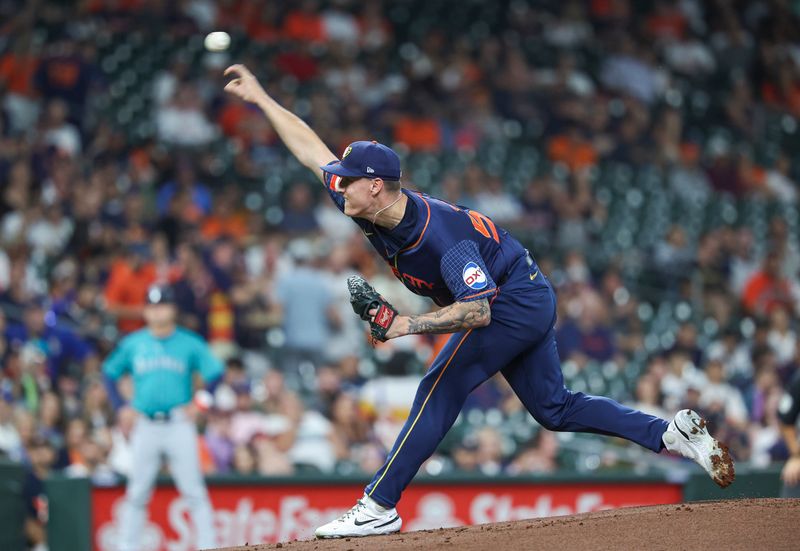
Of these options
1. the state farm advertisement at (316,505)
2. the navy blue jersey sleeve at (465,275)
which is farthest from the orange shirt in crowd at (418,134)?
the navy blue jersey sleeve at (465,275)

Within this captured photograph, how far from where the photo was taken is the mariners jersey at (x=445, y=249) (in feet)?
18.1

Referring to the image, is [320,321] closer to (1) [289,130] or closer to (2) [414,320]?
(1) [289,130]

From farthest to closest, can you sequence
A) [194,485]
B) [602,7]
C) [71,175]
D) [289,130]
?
[602,7] < [71,175] < [194,485] < [289,130]

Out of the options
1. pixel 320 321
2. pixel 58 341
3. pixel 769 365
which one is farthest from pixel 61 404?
pixel 769 365

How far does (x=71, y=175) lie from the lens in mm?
12562

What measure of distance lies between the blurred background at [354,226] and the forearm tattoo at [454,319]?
4.57 meters

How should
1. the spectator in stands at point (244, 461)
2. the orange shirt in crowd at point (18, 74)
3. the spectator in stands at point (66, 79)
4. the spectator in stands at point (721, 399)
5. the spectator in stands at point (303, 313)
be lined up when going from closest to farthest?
the spectator in stands at point (244, 461), the spectator in stands at point (303, 313), the spectator in stands at point (721, 399), the orange shirt in crowd at point (18, 74), the spectator in stands at point (66, 79)

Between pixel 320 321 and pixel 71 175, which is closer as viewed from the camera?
pixel 320 321

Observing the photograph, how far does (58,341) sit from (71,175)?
7.68 ft

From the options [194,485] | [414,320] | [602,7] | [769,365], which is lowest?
[769,365]

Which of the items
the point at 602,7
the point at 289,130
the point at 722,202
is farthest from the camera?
the point at 602,7

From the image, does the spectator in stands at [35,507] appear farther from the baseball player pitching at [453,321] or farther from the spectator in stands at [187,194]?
the baseball player pitching at [453,321]

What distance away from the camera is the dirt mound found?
5480 millimetres

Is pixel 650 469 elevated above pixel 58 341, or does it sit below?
below
